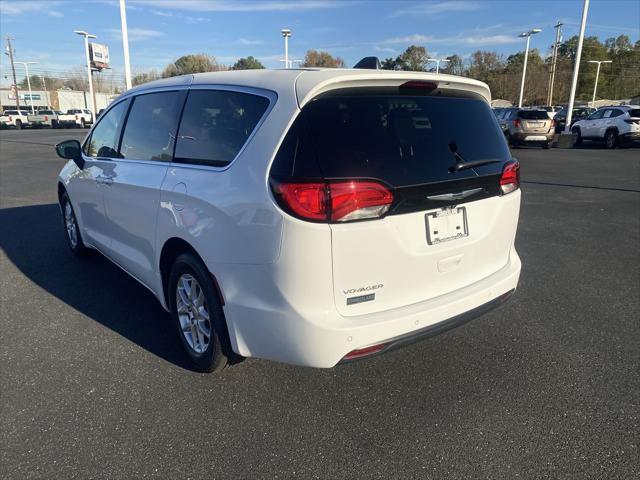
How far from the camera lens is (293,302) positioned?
2.35m

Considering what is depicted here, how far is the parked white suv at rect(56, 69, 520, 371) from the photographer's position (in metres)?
2.30

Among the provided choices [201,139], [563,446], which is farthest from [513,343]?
[201,139]

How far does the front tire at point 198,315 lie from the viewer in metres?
2.77

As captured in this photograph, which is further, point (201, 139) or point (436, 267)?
point (201, 139)

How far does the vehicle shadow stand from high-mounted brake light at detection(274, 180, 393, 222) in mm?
1551

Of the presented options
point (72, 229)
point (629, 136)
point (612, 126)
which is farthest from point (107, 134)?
point (612, 126)

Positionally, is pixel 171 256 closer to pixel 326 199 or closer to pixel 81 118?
pixel 326 199

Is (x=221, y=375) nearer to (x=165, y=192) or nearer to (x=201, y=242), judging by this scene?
(x=201, y=242)

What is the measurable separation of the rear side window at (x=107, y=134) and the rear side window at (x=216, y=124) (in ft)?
Answer: 3.79

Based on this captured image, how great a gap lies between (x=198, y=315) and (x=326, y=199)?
1.31m

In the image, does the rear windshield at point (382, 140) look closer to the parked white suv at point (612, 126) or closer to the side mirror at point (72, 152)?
the side mirror at point (72, 152)

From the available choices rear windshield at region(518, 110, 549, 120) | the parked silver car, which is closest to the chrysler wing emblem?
the parked silver car

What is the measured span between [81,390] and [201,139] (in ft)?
5.48

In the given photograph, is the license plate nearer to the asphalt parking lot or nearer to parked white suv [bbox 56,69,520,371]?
parked white suv [bbox 56,69,520,371]
